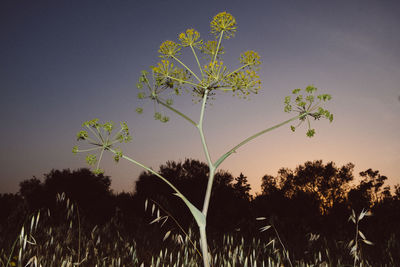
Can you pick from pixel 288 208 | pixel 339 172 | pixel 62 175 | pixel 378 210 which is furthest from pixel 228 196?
pixel 339 172

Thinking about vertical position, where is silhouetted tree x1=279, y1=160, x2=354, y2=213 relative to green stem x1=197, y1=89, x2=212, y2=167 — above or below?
above

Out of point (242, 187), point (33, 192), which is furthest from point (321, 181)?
point (33, 192)

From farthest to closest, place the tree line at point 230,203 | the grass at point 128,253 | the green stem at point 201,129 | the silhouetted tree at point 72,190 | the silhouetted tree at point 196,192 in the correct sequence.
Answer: the silhouetted tree at point 72,190
the silhouetted tree at point 196,192
the tree line at point 230,203
the grass at point 128,253
the green stem at point 201,129

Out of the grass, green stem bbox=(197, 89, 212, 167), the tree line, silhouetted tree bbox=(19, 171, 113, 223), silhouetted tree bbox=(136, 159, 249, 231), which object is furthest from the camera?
silhouetted tree bbox=(19, 171, 113, 223)

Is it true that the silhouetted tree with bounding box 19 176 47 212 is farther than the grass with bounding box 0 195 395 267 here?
Yes

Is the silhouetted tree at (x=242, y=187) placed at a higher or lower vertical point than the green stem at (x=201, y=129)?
higher

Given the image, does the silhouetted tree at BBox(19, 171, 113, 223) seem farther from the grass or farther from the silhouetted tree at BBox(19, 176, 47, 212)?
the grass

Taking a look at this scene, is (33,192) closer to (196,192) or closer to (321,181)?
(196,192)

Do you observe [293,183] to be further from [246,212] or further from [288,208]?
[246,212]

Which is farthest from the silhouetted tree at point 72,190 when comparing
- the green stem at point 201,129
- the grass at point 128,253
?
the green stem at point 201,129

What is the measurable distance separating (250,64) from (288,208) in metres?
19.0

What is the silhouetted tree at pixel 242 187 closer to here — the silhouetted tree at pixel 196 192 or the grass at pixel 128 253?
the silhouetted tree at pixel 196 192

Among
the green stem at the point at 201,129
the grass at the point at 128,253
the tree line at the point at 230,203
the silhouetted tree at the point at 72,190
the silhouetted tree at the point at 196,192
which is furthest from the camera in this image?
the silhouetted tree at the point at 72,190

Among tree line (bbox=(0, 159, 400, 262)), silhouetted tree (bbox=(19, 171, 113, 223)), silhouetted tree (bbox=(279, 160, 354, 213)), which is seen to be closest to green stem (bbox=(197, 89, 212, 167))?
tree line (bbox=(0, 159, 400, 262))
